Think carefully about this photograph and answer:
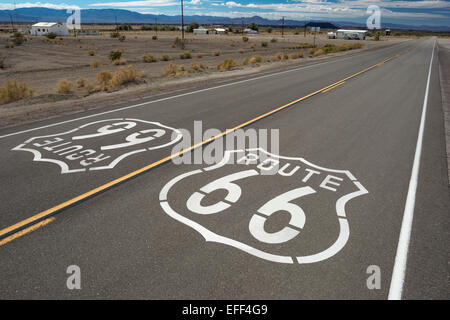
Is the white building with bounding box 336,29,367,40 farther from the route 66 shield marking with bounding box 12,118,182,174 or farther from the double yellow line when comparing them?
the double yellow line

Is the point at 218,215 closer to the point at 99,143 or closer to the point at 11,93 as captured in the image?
the point at 99,143

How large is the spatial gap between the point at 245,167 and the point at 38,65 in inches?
1247

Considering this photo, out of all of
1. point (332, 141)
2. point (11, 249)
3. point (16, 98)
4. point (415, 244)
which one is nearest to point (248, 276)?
point (415, 244)

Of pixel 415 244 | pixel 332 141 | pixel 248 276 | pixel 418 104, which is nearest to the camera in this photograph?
pixel 248 276

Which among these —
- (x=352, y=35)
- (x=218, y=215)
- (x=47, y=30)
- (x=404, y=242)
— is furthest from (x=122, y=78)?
(x=352, y=35)

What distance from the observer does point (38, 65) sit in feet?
97.3

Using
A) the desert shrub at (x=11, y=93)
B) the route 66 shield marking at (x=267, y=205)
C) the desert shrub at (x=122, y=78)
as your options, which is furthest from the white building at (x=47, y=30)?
the route 66 shield marking at (x=267, y=205)

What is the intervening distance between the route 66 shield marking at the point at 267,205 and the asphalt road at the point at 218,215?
23 millimetres

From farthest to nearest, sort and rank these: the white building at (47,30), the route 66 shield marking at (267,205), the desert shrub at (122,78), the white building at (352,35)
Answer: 1. the white building at (352,35)
2. the white building at (47,30)
3. the desert shrub at (122,78)
4. the route 66 shield marking at (267,205)

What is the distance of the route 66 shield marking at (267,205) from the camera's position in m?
3.82

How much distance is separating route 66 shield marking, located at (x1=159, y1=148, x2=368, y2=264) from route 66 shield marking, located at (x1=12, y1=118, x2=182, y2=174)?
70.4 inches

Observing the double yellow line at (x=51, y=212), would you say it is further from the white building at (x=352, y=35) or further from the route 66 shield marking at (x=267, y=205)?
the white building at (x=352, y=35)
